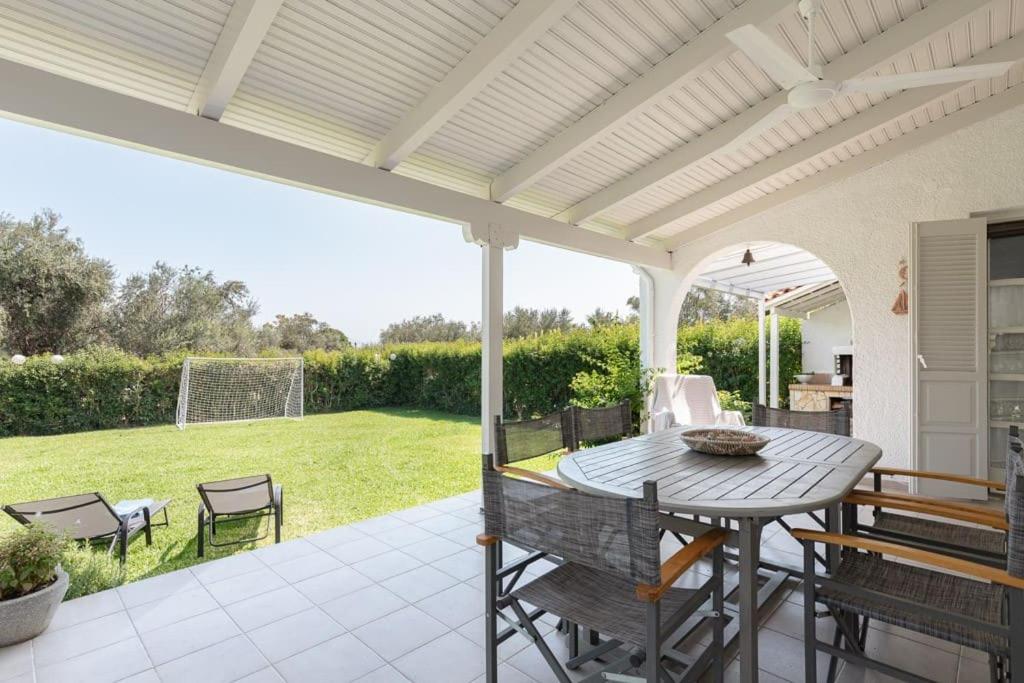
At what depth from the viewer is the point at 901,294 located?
462 centimetres

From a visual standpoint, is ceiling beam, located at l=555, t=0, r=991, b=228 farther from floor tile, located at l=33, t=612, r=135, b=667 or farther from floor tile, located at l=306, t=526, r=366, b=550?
floor tile, located at l=33, t=612, r=135, b=667

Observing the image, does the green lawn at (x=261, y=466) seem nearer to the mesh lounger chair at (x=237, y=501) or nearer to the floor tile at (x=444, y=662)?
the mesh lounger chair at (x=237, y=501)

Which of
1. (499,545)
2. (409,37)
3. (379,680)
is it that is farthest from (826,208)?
(379,680)

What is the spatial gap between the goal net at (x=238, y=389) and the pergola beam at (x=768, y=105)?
201 inches

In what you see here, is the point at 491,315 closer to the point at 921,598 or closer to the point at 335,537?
the point at 335,537

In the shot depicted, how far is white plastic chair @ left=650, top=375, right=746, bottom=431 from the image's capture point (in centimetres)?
555

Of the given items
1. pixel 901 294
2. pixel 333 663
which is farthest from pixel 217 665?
pixel 901 294

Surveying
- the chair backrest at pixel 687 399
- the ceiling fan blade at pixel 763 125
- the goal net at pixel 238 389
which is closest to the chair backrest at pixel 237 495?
the goal net at pixel 238 389

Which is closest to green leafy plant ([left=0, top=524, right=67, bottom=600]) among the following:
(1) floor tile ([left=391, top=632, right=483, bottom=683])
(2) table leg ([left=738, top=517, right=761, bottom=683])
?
(1) floor tile ([left=391, top=632, right=483, bottom=683])

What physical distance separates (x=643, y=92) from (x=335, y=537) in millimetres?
3566

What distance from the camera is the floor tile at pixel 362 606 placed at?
2422 millimetres

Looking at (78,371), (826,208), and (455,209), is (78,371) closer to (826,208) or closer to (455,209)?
(455,209)

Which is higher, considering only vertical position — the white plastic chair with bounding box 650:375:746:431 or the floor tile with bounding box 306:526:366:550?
the white plastic chair with bounding box 650:375:746:431

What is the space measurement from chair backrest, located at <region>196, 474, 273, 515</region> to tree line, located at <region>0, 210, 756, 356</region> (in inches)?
182
